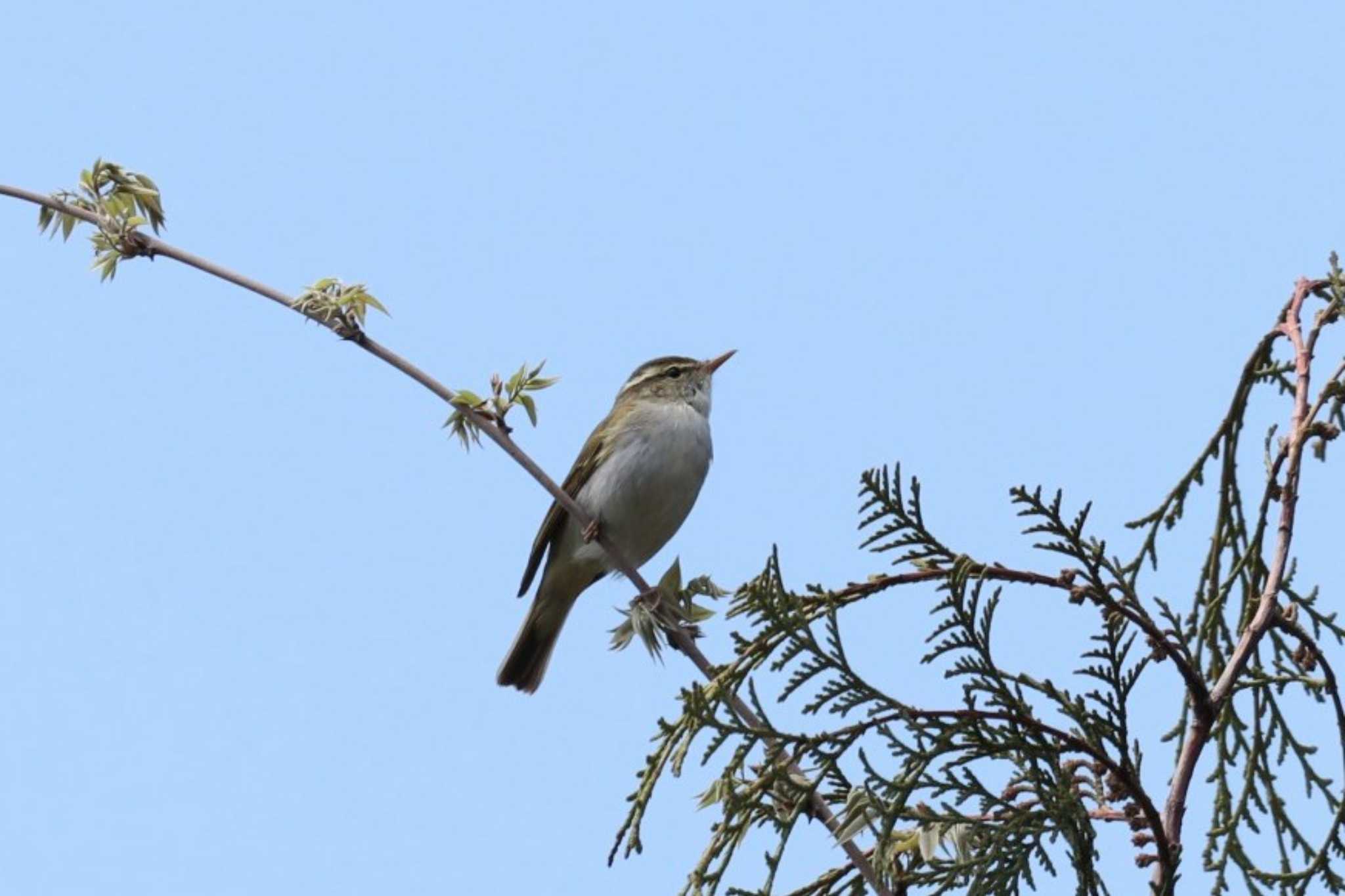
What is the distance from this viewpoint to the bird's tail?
7414 mm

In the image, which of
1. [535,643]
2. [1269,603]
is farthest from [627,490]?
[1269,603]

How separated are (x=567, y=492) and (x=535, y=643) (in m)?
0.84

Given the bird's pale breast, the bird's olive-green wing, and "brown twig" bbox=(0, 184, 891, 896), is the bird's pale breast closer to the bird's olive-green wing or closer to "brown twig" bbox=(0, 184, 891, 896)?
the bird's olive-green wing

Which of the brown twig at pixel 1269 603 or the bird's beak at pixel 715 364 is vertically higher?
the bird's beak at pixel 715 364

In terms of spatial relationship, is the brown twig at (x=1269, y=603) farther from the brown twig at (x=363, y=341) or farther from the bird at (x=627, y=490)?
the bird at (x=627, y=490)

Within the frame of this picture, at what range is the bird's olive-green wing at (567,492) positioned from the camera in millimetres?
6949

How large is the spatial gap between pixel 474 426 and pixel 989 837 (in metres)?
1.48

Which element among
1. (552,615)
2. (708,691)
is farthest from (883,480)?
(552,615)

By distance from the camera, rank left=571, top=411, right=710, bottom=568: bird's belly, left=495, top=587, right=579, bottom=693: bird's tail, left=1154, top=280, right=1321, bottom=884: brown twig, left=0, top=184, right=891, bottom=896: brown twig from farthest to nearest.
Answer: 1. left=495, top=587, right=579, bottom=693: bird's tail
2. left=571, top=411, right=710, bottom=568: bird's belly
3. left=0, top=184, right=891, bottom=896: brown twig
4. left=1154, top=280, right=1321, bottom=884: brown twig

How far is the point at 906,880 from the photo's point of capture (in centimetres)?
324

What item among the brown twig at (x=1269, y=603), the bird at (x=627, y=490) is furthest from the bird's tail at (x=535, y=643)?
the brown twig at (x=1269, y=603)

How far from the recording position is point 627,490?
→ 263 inches

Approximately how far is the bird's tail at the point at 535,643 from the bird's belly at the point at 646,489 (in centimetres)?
53

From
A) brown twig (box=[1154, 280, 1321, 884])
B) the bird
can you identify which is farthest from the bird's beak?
brown twig (box=[1154, 280, 1321, 884])
